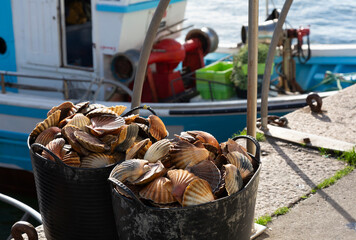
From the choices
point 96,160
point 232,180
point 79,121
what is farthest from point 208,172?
point 79,121

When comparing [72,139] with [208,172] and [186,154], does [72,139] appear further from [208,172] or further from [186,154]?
[208,172]

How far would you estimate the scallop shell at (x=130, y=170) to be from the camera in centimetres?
188

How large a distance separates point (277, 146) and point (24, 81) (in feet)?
15.0

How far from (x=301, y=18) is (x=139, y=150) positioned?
54.6ft

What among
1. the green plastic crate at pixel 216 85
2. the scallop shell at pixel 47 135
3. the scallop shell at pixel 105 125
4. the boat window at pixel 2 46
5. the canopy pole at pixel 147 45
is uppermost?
the canopy pole at pixel 147 45

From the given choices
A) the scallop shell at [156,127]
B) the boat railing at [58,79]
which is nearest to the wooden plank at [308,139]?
the scallop shell at [156,127]

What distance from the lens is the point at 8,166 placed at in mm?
6887

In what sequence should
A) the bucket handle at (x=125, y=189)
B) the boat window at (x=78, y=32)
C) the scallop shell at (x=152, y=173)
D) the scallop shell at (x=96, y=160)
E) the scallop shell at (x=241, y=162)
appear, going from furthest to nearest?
the boat window at (x=78, y=32)
the scallop shell at (x=96, y=160)
the scallop shell at (x=241, y=162)
the scallop shell at (x=152, y=173)
the bucket handle at (x=125, y=189)

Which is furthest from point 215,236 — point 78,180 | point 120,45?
point 120,45

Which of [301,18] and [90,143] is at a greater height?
[90,143]

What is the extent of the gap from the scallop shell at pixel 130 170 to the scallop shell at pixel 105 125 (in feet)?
1.07

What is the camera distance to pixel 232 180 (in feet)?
6.11

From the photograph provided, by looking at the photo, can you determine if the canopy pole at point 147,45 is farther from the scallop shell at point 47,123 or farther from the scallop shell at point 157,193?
the scallop shell at point 157,193

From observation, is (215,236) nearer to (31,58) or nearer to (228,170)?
(228,170)
